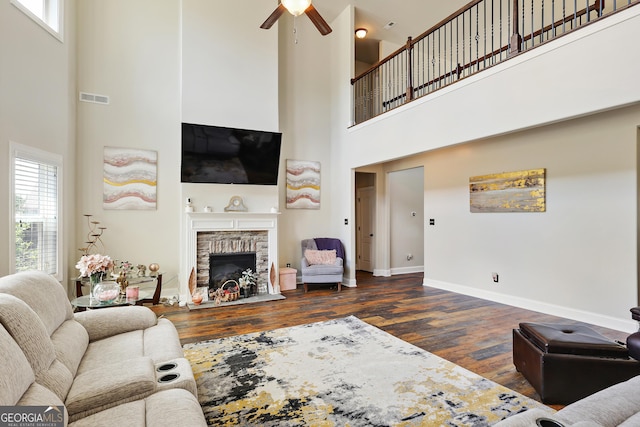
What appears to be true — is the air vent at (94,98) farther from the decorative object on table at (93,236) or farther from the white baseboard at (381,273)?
the white baseboard at (381,273)

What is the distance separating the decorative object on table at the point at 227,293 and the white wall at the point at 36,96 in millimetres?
2071

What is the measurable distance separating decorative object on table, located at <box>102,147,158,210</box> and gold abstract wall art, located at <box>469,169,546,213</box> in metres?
5.40

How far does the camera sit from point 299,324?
4.20m

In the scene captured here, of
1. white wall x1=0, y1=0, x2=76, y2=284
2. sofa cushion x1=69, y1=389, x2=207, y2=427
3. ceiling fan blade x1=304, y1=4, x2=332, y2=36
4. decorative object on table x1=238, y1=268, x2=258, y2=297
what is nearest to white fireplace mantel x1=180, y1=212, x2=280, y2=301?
decorative object on table x1=238, y1=268, x2=258, y2=297

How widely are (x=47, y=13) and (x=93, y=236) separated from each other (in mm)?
3047

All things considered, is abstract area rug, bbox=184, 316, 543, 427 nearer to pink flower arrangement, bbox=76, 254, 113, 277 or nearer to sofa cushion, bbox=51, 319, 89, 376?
sofa cushion, bbox=51, 319, 89, 376

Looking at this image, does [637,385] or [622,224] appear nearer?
[637,385]

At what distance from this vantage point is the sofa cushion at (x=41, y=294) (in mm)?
1812

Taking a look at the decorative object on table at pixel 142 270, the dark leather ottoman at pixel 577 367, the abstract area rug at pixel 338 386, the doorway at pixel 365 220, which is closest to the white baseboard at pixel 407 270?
the doorway at pixel 365 220

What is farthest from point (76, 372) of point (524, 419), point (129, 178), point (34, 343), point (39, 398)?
point (129, 178)

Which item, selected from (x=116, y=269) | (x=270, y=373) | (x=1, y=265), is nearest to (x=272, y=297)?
(x=116, y=269)

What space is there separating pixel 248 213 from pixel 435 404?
423cm

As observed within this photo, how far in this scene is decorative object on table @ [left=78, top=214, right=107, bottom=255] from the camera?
503 centimetres

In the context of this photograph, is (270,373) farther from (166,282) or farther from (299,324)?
(166,282)
